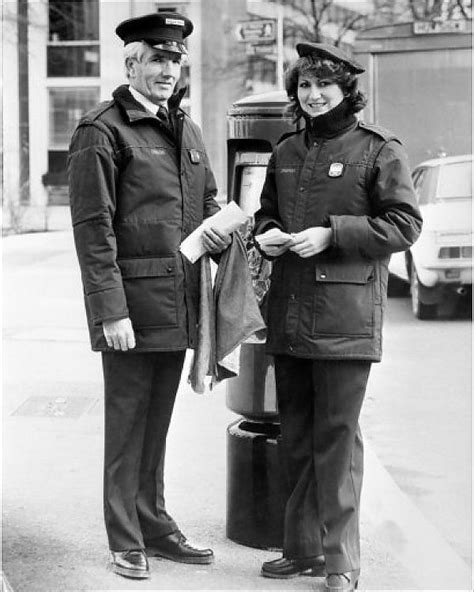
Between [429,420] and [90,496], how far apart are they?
2900 millimetres

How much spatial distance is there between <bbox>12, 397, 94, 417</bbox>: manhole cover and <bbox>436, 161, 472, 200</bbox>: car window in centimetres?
609

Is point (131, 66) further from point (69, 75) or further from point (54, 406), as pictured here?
point (69, 75)

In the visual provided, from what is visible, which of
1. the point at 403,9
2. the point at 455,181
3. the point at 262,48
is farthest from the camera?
the point at 403,9

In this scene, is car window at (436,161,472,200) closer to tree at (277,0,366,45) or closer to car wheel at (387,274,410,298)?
car wheel at (387,274,410,298)

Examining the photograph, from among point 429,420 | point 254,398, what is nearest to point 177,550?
point 254,398

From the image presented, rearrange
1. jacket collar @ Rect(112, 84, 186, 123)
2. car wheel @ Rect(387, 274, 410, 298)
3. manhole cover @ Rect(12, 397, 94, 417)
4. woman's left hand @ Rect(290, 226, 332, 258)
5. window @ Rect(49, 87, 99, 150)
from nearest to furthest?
woman's left hand @ Rect(290, 226, 332, 258) < jacket collar @ Rect(112, 84, 186, 123) < manhole cover @ Rect(12, 397, 94, 417) < car wheel @ Rect(387, 274, 410, 298) < window @ Rect(49, 87, 99, 150)

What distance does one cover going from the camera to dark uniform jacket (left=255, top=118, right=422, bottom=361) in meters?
3.96

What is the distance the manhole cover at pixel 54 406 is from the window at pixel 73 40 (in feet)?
91.2

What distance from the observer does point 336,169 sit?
158 inches

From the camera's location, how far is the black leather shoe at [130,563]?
4.29 m

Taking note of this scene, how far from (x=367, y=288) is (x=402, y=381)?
5015mm

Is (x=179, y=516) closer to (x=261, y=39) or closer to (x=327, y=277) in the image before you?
(x=327, y=277)

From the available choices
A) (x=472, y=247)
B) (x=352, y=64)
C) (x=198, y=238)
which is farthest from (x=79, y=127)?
(x=472, y=247)

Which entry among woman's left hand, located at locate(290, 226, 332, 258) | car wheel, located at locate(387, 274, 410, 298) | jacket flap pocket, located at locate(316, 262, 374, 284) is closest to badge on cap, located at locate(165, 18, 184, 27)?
woman's left hand, located at locate(290, 226, 332, 258)
